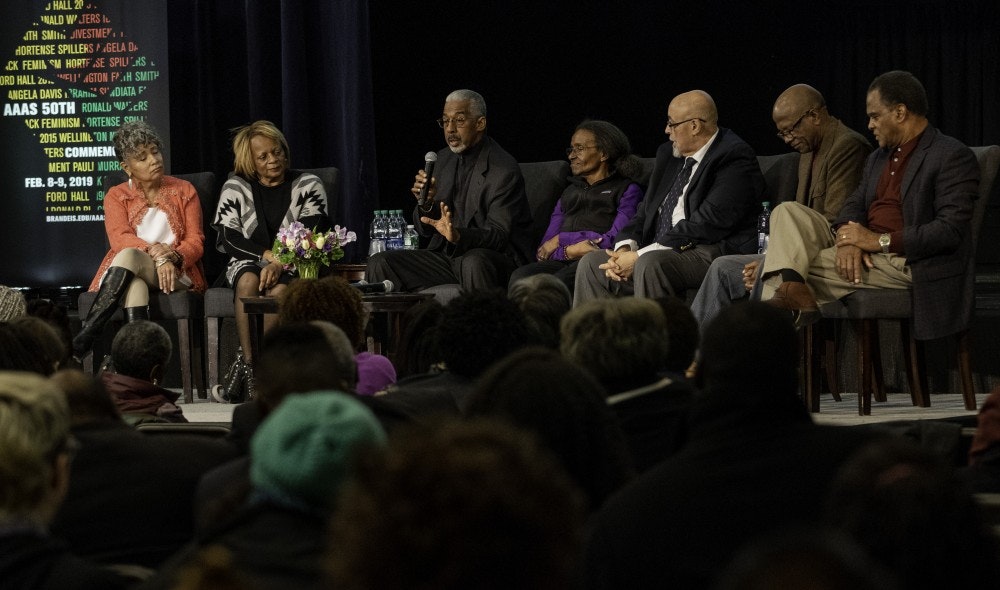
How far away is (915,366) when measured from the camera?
456 cm

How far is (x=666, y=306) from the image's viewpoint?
2.98 m

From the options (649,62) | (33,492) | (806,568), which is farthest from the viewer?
(649,62)

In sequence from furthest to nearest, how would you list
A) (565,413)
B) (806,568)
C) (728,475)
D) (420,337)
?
(420,337)
(565,413)
(728,475)
(806,568)

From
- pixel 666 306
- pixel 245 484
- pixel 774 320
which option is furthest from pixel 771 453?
pixel 666 306

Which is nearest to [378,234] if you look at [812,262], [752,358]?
[812,262]

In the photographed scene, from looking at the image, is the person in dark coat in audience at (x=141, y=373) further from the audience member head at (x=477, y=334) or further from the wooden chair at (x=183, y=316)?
the wooden chair at (x=183, y=316)

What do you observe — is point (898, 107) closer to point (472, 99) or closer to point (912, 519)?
point (472, 99)

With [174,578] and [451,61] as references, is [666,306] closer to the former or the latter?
[174,578]

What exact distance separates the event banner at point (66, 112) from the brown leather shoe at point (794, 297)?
12.4 ft

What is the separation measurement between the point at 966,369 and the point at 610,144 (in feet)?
6.00

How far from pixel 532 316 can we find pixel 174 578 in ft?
6.75

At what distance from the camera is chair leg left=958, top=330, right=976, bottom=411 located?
4363 millimetres

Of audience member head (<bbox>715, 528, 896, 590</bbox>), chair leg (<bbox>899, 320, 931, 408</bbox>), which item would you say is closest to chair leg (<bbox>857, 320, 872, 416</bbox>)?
chair leg (<bbox>899, 320, 931, 408</bbox>)

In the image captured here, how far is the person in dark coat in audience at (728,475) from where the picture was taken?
4.84ft
